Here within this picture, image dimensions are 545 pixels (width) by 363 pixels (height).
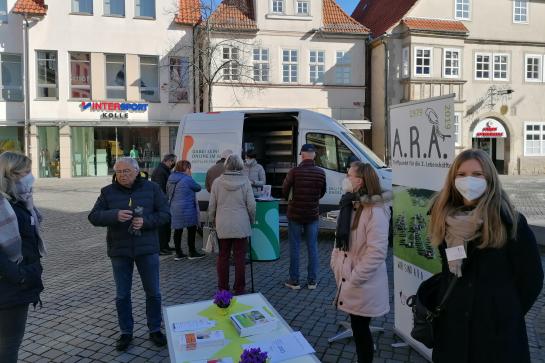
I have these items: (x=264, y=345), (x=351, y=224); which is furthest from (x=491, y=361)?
(x=351, y=224)

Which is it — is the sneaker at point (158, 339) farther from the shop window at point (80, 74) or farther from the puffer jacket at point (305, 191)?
the shop window at point (80, 74)

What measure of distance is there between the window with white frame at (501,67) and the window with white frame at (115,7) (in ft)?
70.2

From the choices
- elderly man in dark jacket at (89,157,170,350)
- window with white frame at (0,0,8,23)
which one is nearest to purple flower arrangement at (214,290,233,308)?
elderly man in dark jacket at (89,157,170,350)

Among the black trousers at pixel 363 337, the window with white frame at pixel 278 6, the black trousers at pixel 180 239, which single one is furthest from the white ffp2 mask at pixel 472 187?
the window with white frame at pixel 278 6

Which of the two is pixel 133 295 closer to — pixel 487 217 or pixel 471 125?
A: pixel 487 217

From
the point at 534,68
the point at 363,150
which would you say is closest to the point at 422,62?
the point at 534,68

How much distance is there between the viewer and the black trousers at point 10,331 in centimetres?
321

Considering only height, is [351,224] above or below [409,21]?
→ below

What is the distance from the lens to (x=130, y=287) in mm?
4578

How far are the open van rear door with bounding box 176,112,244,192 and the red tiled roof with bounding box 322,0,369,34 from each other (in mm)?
A: 17980

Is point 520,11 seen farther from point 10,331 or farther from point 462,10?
point 10,331

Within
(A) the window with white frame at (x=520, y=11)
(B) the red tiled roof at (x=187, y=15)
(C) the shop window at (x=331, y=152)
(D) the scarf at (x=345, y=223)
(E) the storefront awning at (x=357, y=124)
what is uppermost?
(A) the window with white frame at (x=520, y=11)

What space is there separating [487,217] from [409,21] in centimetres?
2634

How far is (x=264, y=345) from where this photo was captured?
3062 mm
